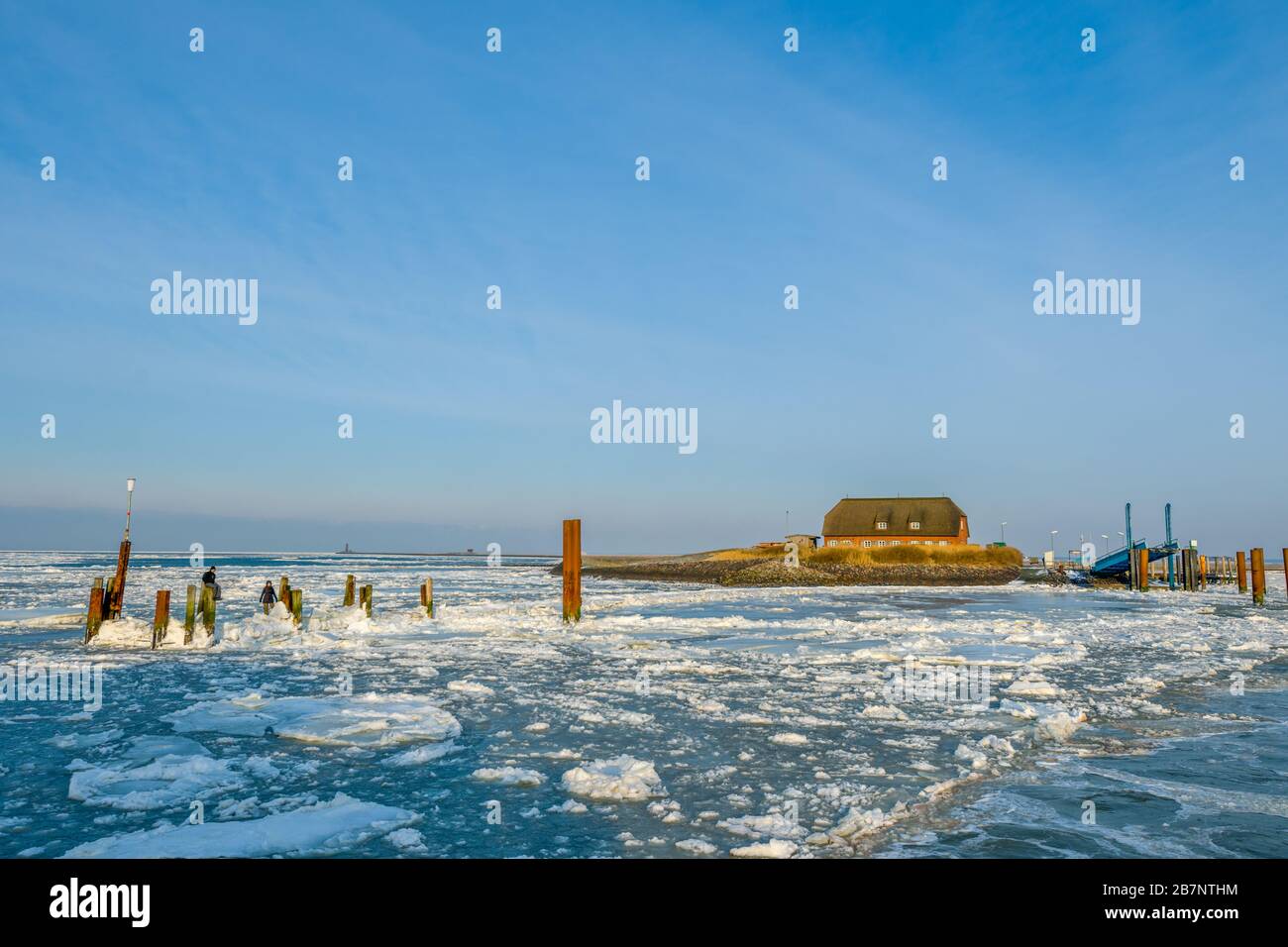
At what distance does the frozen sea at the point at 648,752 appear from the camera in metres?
6.57

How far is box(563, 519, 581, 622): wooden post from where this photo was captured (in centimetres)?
2677

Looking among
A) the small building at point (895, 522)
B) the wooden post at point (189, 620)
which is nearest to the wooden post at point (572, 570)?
the wooden post at point (189, 620)

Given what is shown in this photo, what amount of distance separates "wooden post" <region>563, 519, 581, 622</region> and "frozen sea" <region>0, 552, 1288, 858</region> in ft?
20.2

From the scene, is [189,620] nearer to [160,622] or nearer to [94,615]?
[160,622]

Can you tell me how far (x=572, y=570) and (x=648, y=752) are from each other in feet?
58.5

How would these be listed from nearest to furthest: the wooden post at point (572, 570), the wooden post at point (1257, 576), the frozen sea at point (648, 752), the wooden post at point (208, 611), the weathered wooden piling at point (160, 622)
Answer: the frozen sea at point (648, 752) < the weathered wooden piling at point (160, 622) < the wooden post at point (208, 611) < the wooden post at point (572, 570) < the wooden post at point (1257, 576)

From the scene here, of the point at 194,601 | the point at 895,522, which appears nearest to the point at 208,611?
the point at 194,601

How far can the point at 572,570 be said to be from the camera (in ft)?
88.7

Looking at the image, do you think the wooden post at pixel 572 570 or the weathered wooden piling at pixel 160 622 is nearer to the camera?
the weathered wooden piling at pixel 160 622

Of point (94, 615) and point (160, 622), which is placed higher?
point (94, 615)

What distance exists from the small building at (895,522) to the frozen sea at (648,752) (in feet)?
224

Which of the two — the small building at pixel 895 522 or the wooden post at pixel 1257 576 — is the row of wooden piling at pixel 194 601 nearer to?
the wooden post at pixel 1257 576

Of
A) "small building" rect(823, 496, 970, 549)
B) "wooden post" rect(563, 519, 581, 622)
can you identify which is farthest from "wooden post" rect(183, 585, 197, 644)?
"small building" rect(823, 496, 970, 549)
